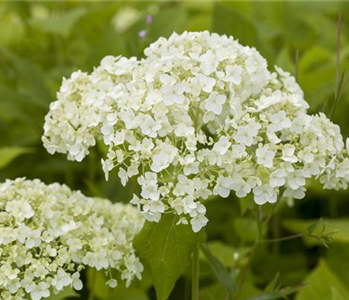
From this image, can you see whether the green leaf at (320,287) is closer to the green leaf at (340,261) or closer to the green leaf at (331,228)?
the green leaf at (331,228)

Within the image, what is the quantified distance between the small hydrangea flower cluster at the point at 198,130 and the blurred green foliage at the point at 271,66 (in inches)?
11.8

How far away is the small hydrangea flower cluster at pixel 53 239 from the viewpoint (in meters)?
1.33

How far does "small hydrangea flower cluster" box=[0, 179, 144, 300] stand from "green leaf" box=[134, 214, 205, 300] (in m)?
0.08

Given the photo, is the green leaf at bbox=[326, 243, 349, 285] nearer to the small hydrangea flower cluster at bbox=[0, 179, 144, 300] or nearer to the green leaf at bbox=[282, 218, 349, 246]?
the green leaf at bbox=[282, 218, 349, 246]

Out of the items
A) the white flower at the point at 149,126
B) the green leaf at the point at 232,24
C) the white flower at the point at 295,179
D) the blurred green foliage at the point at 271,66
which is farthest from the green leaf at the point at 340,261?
the white flower at the point at 149,126

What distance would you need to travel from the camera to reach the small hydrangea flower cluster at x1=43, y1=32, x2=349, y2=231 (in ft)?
4.09

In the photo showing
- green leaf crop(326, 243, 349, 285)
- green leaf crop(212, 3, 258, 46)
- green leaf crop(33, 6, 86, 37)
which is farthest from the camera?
green leaf crop(33, 6, 86, 37)

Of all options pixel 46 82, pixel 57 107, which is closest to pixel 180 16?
pixel 46 82

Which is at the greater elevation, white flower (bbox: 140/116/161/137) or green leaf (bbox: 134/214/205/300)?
white flower (bbox: 140/116/161/137)

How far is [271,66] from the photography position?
2127mm

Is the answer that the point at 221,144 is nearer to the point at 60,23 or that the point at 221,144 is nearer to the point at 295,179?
the point at 295,179

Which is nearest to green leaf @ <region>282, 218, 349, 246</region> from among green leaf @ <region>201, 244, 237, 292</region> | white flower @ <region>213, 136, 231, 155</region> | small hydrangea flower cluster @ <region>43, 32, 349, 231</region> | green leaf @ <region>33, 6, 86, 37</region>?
green leaf @ <region>201, 244, 237, 292</region>

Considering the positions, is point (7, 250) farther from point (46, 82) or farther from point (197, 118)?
point (46, 82)

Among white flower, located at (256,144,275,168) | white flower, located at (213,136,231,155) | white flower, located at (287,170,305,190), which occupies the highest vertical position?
white flower, located at (213,136,231,155)
